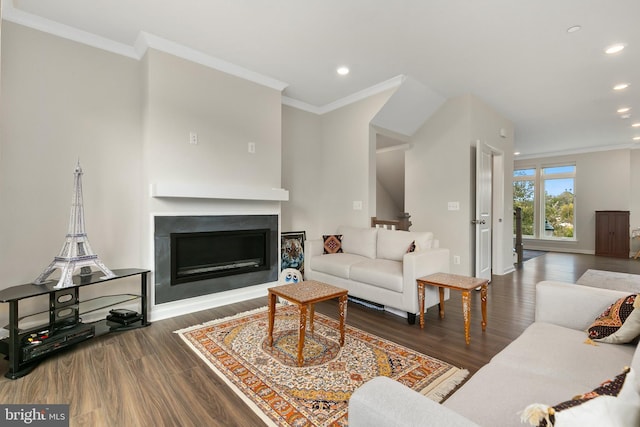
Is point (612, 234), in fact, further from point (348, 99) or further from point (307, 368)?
point (307, 368)

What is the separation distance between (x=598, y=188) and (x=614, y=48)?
6.36 metres

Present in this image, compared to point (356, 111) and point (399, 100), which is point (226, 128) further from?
point (399, 100)

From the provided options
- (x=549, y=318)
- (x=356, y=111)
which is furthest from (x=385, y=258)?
(x=356, y=111)

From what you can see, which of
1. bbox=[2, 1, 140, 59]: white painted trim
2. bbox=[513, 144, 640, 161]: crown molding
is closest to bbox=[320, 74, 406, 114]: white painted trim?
bbox=[2, 1, 140, 59]: white painted trim

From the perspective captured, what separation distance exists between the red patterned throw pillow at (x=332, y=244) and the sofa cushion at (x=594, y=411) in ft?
11.3

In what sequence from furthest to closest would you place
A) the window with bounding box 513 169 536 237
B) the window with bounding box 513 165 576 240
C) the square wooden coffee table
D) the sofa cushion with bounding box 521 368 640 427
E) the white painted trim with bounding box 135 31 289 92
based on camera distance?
the window with bounding box 513 169 536 237, the window with bounding box 513 165 576 240, the white painted trim with bounding box 135 31 289 92, the square wooden coffee table, the sofa cushion with bounding box 521 368 640 427

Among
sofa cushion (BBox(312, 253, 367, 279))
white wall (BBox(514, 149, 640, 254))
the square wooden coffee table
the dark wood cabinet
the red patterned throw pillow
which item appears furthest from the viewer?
white wall (BBox(514, 149, 640, 254))

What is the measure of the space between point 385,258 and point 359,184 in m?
1.30

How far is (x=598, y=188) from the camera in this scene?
7777 millimetres

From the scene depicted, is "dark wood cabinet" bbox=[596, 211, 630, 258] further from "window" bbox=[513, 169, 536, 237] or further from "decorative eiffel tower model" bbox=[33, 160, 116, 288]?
"decorative eiffel tower model" bbox=[33, 160, 116, 288]

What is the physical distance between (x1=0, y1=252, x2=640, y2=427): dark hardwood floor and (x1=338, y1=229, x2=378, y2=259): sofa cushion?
0.76 m

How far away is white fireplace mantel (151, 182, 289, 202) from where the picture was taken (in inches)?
116

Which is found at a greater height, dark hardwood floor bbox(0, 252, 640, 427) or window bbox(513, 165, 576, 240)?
window bbox(513, 165, 576, 240)

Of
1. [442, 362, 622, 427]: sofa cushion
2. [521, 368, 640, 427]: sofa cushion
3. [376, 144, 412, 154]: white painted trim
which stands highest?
[376, 144, 412, 154]: white painted trim
